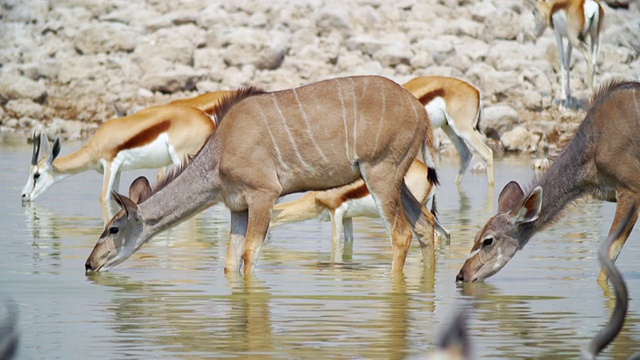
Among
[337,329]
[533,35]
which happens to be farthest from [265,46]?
[337,329]

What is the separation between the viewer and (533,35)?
2662cm

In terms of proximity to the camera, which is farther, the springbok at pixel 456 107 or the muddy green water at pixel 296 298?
the springbok at pixel 456 107

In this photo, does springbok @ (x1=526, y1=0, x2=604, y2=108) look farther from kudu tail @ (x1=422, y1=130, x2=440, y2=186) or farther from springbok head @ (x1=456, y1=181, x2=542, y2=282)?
springbok head @ (x1=456, y1=181, x2=542, y2=282)

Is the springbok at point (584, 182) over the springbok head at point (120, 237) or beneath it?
over

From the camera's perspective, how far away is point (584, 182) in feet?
30.8

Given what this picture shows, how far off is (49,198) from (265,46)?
10.3 metres

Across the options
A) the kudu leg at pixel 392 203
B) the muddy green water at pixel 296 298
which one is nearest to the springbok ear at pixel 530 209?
the muddy green water at pixel 296 298

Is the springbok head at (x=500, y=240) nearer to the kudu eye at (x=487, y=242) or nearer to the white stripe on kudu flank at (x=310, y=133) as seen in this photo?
the kudu eye at (x=487, y=242)

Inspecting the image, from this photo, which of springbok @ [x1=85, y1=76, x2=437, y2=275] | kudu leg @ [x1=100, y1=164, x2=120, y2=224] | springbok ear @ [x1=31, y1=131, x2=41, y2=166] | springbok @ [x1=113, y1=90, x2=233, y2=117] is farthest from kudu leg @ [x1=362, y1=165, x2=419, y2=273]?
springbok @ [x1=113, y1=90, x2=233, y2=117]

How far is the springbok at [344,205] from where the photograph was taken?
11719 mm

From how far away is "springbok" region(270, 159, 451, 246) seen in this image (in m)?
11.7

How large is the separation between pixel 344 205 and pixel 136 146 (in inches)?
159

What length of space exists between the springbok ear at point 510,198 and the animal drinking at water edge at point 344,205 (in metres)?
1.74

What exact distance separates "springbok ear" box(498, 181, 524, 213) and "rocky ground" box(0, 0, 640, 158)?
12.8 metres
